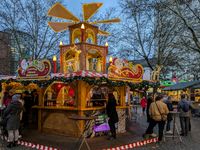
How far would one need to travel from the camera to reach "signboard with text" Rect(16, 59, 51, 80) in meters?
6.82

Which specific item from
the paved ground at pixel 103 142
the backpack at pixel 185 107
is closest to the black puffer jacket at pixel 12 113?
the paved ground at pixel 103 142

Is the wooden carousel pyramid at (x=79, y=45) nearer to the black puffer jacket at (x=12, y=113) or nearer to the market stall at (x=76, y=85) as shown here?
the market stall at (x=76, y=85)

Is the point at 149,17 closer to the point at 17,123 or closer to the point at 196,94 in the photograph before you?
the point at 196,94

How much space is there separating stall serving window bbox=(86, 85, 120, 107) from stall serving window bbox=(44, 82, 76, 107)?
934mm

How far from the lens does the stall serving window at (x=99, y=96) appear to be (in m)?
7.61

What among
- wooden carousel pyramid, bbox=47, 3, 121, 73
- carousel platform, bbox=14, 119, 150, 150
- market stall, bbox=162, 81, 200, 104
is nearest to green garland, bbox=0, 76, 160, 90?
wooden carousel pyramid, bbox=47, 3, 121, 73

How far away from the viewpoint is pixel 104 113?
7379 mm

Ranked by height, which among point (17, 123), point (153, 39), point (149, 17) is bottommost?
point (17, 123)

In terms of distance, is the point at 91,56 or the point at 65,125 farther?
the point at 91,56

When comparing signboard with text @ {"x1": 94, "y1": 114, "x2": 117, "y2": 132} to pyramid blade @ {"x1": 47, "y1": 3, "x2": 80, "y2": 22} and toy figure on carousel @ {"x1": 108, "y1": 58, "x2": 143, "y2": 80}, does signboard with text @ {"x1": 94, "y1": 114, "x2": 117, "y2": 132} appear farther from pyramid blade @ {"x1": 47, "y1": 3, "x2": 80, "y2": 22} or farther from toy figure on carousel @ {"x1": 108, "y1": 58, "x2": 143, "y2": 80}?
pyramid blade @ {"x1": 47, "y1": 3, "x2": 80, "y2": 22}

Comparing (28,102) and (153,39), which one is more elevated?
(153,39)

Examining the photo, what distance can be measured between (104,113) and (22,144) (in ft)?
10.9

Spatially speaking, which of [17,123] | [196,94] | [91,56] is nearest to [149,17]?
[196,94]

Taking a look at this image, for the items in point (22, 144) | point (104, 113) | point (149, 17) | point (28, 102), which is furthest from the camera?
point (149, 17)
